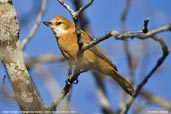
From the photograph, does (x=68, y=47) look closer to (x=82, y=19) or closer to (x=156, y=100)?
(x=156, y=100)

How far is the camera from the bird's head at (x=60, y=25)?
5059 millimetres

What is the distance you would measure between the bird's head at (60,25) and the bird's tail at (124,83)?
0.73 meters

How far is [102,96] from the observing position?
7.27m

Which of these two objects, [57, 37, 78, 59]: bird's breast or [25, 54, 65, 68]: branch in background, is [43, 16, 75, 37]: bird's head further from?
Answer: [25, 54, 65, 68]: branch in background

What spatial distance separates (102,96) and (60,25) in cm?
235

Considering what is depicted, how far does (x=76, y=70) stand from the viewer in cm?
366

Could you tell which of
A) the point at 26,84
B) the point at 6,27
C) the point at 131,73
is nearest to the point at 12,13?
the point at 6,27

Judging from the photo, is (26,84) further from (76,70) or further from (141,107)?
(141,107)

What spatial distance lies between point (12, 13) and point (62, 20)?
1.79 meters

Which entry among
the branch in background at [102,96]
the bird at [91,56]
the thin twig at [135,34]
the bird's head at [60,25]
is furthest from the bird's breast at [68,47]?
the branch in background at [102,96]

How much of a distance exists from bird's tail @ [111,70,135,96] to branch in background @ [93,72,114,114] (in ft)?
6.88

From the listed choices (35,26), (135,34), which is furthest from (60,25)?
(135,34)

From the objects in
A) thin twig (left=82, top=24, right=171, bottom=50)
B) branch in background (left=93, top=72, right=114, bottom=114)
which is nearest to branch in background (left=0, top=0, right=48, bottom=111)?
thin twig (left=82, top=24, right=171, bottom=50)

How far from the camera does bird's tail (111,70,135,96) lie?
4.46 m
